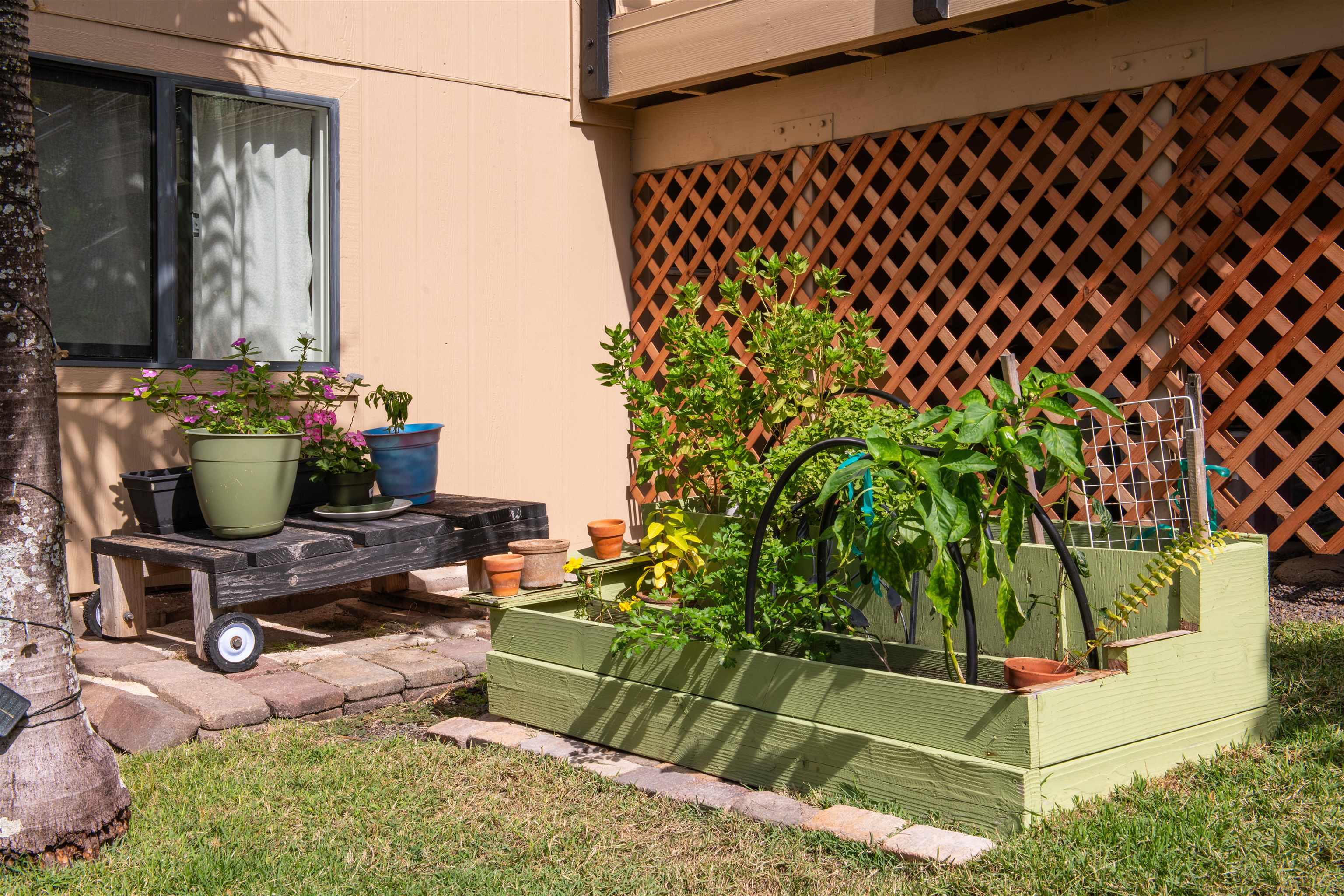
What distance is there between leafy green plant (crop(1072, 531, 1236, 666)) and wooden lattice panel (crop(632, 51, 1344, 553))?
1512 millimetres

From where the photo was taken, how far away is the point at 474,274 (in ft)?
16.5

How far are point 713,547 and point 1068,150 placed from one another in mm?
2286

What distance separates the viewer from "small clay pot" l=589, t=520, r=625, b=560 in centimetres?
340

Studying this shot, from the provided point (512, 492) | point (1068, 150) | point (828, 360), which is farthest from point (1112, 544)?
point (512, 492)

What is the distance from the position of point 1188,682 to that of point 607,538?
1.66 metres

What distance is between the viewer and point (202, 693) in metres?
3.05

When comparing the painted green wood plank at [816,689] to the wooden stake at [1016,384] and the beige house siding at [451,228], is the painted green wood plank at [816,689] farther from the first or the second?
the beige house siding at [451,228]

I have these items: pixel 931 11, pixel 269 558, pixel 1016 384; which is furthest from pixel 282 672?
pixel 931 11

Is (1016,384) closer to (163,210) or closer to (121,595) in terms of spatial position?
(121,595)

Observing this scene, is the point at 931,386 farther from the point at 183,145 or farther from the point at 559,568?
the point at 183,145

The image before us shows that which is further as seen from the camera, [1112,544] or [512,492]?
[512,492]

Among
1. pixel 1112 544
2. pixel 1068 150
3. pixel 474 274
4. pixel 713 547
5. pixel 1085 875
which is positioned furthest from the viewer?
pixel 474 274

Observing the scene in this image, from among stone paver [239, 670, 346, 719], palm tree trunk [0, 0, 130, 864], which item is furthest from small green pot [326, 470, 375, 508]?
palm tree trunk [0, 0, 130, 864]

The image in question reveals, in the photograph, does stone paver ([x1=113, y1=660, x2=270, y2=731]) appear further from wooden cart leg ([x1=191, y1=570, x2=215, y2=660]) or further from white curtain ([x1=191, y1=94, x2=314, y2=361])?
white curtain ([x1=191, y1=94, x2=314, y2=361])
